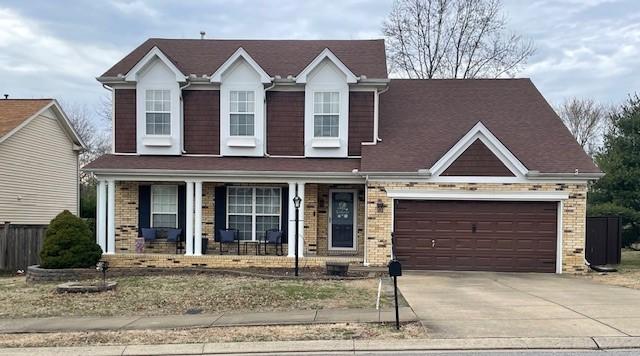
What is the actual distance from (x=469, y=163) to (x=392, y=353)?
10.2m

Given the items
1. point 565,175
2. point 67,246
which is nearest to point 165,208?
point 67,246

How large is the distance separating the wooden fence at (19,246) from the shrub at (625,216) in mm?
20176

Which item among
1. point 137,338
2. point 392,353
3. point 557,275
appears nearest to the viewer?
point 392,353

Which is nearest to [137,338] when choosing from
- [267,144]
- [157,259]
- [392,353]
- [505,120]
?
[392,353]

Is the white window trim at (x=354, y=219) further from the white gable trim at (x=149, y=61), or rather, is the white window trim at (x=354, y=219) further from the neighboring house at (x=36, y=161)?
the neighboring house at (x=36, y=161)

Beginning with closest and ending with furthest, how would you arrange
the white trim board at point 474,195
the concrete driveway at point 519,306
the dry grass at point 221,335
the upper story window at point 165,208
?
the dry grass at point 221,335, the concrete driveway at point 519,306, the white trim board at point 474,195, the upper story window at point 165,208

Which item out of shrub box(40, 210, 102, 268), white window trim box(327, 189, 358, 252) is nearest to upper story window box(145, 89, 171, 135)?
shrub box(40, 210, 102, 268)

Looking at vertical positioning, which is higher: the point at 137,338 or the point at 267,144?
the point at 267,144

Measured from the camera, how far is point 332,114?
1881cm

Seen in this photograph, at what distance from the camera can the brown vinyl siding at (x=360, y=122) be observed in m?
18.7

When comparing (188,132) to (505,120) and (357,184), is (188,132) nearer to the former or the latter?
(357,184)

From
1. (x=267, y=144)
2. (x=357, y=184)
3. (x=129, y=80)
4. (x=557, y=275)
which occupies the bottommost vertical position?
(x=557, y=275)

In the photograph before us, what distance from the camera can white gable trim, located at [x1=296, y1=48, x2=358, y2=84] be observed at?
18375mm

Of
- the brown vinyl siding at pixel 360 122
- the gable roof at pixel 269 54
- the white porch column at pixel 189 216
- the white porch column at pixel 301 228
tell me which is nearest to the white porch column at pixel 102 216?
the white porch column at pixel 189 216
